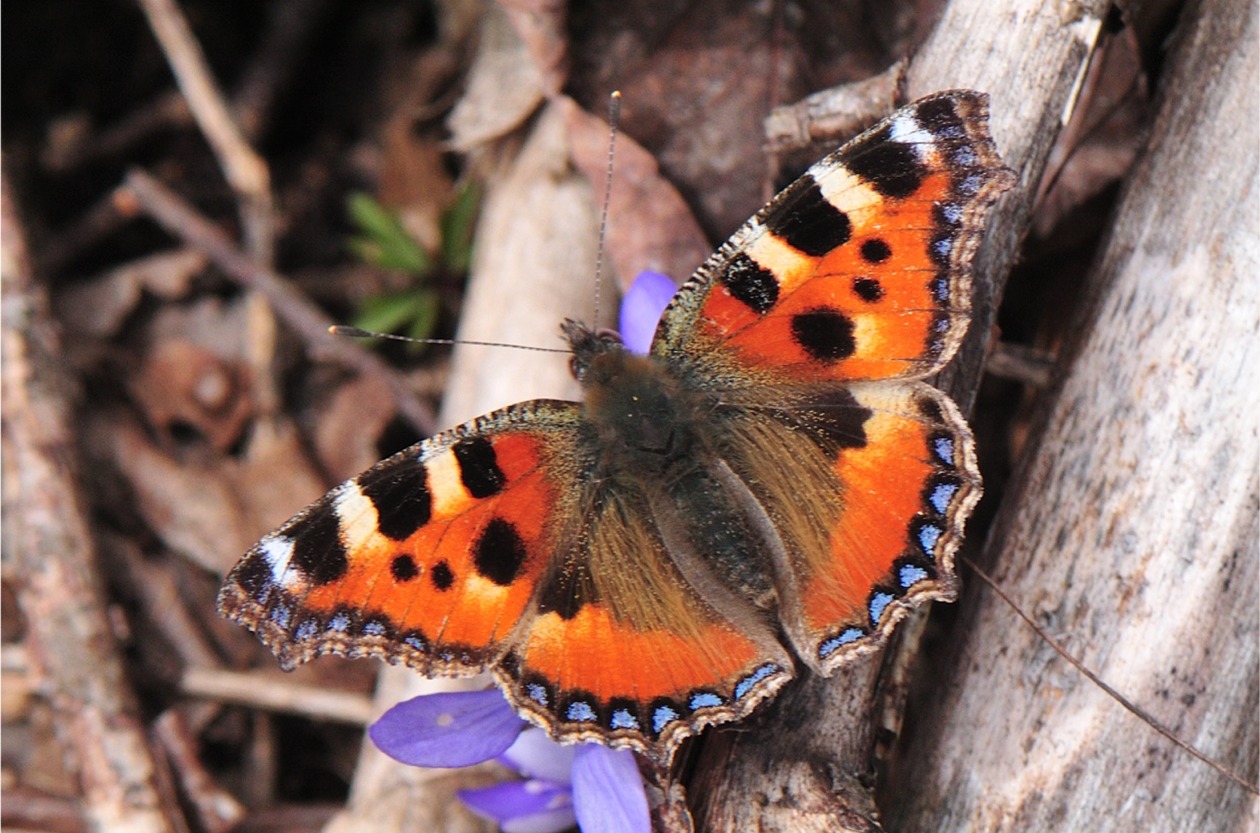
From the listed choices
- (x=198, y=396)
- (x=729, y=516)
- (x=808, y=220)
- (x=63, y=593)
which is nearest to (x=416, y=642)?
(x=729, y=516)

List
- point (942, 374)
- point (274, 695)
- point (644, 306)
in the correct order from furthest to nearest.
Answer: point (274, 695), point (644, 306), point (942, 374)

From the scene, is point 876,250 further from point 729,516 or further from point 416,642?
point 416,642

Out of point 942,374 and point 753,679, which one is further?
point 942,374

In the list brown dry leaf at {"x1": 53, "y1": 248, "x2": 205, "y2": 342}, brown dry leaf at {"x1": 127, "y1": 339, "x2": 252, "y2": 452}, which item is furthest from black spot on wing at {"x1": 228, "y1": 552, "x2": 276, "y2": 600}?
brown dry leaf at {"x1": 53, "y1": 248, "x2": 205, "y2": 342}

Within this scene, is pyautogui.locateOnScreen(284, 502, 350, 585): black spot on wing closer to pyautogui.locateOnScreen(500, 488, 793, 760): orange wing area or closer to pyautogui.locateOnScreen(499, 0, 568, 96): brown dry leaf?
pyautogui.locateOnScreen(500, 488, 793, 760): orange wing area

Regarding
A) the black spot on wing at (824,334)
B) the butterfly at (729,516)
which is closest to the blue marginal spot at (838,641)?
the butterfly at (729,516)

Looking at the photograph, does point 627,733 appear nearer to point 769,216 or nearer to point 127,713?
Answer: point 769,216
